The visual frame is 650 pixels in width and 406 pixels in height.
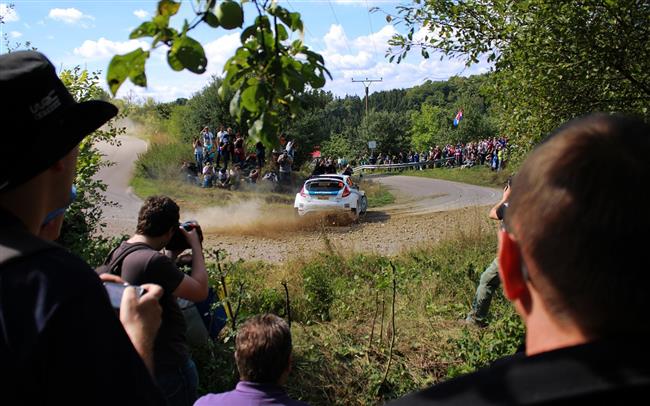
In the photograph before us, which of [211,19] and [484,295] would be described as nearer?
[211,19]

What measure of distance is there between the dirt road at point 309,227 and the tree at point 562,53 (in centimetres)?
488

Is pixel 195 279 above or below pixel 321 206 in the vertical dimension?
above

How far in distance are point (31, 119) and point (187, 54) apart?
0.47 m

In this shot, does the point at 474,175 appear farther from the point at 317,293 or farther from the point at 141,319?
the point at 141,319

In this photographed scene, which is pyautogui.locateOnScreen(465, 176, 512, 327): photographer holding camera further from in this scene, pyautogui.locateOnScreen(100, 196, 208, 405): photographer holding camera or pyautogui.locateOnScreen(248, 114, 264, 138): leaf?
pyautogui.locateOnScreen(248, 114, 264, 138): leaf

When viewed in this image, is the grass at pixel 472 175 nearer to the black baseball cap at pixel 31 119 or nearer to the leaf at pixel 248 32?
the leaf at pixel 248 32

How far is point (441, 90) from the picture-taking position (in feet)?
515

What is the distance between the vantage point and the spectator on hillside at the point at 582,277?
0.86 m

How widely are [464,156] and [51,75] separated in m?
47.7

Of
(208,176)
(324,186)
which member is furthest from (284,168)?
(324,186)

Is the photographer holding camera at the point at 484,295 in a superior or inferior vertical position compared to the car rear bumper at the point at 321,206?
superior

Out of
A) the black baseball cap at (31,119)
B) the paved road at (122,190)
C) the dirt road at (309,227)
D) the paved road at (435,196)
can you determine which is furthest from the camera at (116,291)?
the paved road at (435,196)

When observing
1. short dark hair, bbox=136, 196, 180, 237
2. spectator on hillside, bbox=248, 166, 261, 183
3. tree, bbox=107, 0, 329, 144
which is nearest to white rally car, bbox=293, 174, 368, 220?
spectator on hillside, bbox=248, 166, 261, 183

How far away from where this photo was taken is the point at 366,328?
651 cm
